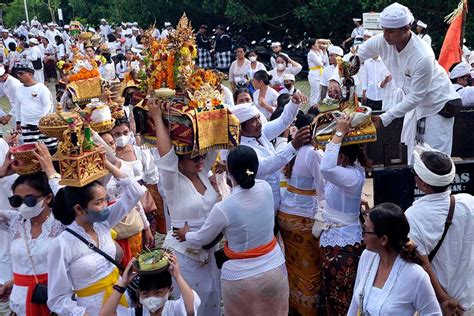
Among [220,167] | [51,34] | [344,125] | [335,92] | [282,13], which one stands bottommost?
A: [51,34]

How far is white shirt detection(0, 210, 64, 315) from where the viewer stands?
4.08 m

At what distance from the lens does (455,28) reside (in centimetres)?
856

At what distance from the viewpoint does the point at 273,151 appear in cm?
543

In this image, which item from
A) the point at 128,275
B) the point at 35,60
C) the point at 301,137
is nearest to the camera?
the point at 128,275

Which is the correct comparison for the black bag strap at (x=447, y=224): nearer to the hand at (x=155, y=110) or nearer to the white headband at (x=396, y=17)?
the white headband at (x=396, y=17)

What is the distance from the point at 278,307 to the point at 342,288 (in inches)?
27.1

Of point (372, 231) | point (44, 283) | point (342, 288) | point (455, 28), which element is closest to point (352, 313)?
point (372, 231)

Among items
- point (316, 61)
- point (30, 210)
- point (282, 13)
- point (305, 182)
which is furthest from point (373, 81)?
point (282, 13)

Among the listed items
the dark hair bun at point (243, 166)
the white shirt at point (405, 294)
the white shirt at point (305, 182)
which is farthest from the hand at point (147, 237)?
the white shirt at point (405, 294)

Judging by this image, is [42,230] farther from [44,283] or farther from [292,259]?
[292,259]

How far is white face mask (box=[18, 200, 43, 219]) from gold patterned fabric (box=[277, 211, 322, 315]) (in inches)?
85.6

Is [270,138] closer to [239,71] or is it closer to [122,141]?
[122,141]

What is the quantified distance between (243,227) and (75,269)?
3.75ft

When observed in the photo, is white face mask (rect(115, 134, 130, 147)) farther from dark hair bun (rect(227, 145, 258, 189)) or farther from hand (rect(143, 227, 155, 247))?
dark hair bun (rect(227, 145, 258, 189))
